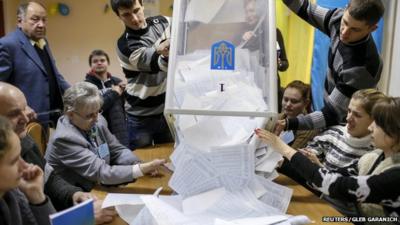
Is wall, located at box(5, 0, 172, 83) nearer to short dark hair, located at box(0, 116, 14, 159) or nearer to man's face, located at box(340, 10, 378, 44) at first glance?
man's face, located at box(340, 10, 378, 44)

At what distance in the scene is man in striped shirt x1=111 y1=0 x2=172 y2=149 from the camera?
1.99 m

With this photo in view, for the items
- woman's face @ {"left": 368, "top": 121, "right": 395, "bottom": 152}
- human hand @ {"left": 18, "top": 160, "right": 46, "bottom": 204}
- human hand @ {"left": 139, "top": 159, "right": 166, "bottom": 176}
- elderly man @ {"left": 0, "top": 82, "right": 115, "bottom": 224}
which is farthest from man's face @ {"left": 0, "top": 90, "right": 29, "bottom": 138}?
woman's face @ {"left": 368, "top": 121, "right": 395, "bottom": 152}

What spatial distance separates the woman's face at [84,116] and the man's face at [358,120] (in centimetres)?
104

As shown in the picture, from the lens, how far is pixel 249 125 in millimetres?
1396

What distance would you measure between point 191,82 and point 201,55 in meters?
0.14

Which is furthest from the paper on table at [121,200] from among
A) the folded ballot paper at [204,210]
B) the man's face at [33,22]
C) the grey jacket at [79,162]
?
the man's face at [33,22]

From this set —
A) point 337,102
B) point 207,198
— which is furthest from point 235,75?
point 337,102

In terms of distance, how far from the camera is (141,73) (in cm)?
211

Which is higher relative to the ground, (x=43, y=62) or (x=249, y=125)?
(x=43, y=62)

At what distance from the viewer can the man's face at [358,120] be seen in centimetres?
157

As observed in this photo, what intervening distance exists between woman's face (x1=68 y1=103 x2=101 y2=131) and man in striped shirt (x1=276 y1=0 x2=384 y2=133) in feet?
2.53

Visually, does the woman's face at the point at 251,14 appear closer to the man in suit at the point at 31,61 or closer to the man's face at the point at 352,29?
the man's face at the point at 352,29

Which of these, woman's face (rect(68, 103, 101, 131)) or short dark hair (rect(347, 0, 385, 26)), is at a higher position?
short dark hair (rect(347, 0, 385, 26))

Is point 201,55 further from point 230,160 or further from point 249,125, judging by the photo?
point 230,160
